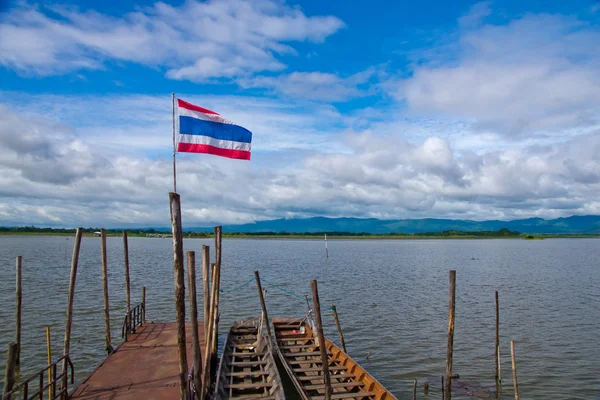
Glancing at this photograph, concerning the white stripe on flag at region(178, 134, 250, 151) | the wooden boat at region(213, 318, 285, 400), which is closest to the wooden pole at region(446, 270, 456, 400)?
the wooden boat at region(213, 318, 285, 400)

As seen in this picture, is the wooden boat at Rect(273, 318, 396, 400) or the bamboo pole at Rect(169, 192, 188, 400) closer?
the bamboo pole at Rect(169, 192, 188, 400)

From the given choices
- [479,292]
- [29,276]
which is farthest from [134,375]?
[29,276]

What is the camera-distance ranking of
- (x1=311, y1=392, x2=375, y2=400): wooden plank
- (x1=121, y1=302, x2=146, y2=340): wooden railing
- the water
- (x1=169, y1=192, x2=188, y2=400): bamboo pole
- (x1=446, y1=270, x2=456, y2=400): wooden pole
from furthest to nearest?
(x1=121, y1=302, x2=146, y2=340): wooden railing < the water < (x1=311, y1=392, x2=375, y2=400): wooden plank < (x1=446, y1=270, x2=456, y2=400): wooden pole < (x1=169, y1=192, x2=188, y2=400): bamboo pole

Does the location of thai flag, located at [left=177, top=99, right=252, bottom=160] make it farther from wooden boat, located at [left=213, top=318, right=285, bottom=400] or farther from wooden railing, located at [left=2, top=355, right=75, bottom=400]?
wooden boat, located at [left=213, top=318, right=285, bottom=400]

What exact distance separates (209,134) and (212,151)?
0.49 m

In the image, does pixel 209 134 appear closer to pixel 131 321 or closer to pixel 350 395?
pixel 350 395

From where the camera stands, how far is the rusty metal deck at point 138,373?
36.4ft

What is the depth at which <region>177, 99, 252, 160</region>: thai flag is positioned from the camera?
1207cm

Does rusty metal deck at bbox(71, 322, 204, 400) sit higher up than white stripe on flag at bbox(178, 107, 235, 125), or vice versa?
white stripe on flag at bbox(178, 107, 235, 125)

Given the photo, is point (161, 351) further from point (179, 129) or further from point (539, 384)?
point (539, 384)

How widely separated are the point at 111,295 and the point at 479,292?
27.3 m

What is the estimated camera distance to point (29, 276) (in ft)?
125

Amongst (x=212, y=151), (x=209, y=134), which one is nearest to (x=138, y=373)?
(x=212, y=151)

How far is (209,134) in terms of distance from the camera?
12586mm
